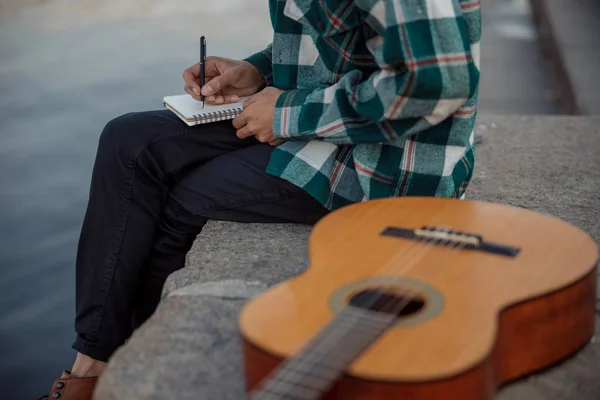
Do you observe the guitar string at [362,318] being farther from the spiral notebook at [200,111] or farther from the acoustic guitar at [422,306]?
the spiral notebook at [200,111]

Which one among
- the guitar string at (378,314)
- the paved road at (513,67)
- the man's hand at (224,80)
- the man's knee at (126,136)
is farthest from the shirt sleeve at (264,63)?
the paved road at (513,67)

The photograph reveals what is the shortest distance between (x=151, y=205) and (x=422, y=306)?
31.8 inches

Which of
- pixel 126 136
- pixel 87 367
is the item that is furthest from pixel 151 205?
pixel 87 367

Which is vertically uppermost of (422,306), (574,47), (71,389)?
(422,306)

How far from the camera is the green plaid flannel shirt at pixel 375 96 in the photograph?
62.6 inches

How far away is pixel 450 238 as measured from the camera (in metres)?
1.48

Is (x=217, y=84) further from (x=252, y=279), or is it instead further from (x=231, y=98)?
(x=252, y=279)

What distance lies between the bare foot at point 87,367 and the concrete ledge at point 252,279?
0.28m

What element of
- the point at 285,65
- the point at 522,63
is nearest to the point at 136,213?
the point at 285,65

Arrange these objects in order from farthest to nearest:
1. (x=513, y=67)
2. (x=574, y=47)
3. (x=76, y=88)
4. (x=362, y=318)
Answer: (x=513, y=67)
(x=574, y=47)
(x=76, y=88)
(x=362, y=318)

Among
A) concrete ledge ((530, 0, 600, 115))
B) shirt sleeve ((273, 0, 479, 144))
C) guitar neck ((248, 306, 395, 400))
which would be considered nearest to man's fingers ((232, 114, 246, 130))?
shirt sleeve ((273, 0, 479, 144))

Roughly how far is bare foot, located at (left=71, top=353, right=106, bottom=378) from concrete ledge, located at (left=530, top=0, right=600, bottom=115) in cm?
270

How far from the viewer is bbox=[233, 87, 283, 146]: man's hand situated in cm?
189

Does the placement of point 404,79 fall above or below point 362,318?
above
